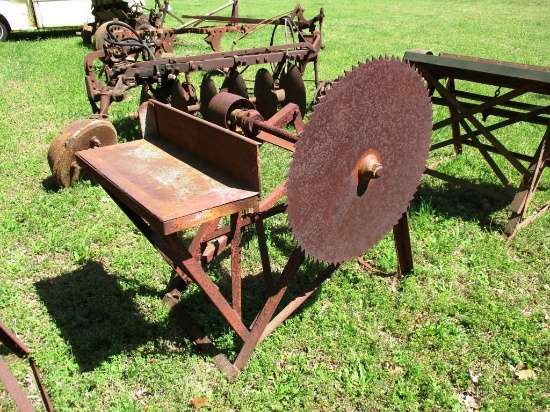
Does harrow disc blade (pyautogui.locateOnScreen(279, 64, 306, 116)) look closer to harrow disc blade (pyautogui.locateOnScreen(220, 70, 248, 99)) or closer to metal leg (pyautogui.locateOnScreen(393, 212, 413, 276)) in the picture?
harrow disc blade (pyautogui.locateOnScreen(220, 70, 248, 99))

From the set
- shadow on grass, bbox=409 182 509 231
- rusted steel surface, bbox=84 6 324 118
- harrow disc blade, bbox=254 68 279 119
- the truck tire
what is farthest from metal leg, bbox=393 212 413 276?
the truck tire

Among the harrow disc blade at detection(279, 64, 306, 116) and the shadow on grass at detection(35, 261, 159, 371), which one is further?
the harrow disc blade at detection(279, 64, 306, 116)

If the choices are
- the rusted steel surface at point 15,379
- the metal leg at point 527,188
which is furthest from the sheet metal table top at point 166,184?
the metal leg at point 527,188

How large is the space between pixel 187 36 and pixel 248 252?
38.4 feet

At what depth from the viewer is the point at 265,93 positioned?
20.8 feet

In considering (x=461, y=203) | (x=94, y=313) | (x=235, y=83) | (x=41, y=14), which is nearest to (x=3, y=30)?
(x=41, y=14)

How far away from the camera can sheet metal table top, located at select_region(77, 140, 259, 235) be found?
2.12 metres

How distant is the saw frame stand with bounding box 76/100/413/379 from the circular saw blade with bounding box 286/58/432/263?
0.80 ft

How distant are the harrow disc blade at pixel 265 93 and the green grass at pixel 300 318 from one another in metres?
1.22

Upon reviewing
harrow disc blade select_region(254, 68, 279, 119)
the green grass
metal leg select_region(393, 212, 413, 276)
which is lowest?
the green grass

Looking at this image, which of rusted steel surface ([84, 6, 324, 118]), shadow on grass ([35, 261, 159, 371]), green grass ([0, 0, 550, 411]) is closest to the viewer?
green grass ([0, 0, 550, 411])

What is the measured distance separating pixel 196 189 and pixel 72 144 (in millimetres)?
2945

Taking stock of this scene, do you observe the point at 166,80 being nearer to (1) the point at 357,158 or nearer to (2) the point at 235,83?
(2) the point at 235,83

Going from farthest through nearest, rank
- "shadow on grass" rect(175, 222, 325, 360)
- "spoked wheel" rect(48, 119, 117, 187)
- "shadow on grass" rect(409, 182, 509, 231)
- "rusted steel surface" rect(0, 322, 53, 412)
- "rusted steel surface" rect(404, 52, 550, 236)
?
"spoked wheel" rect(48, 119, 117, 187), "shadow on grass" rect(409, 182, 509, 231), "rusted steel surface" rect(404, 52, 550, 236), "shadow on grass" rect(175, 222, 325, 360), "rusted steel surface" rect(0, 322, 53, 412)
